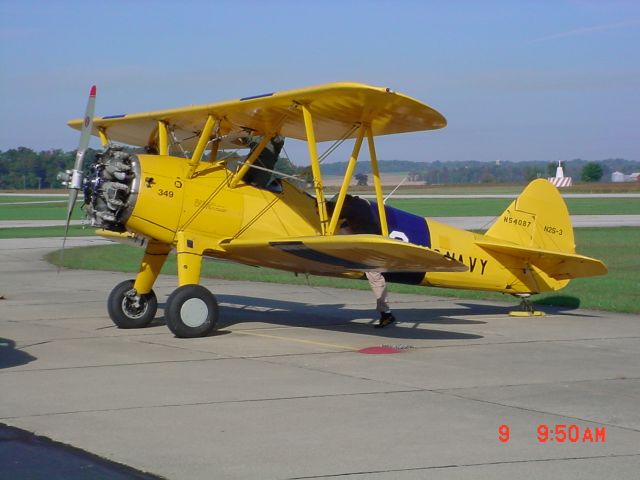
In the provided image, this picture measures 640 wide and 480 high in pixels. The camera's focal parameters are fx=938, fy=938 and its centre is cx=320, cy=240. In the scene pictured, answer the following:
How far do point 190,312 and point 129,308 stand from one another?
4.93ft

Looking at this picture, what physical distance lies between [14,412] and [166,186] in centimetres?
439

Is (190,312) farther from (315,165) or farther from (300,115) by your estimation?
(300,115)

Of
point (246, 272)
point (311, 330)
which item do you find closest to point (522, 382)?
point (311, 330)

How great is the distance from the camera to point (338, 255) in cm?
1034

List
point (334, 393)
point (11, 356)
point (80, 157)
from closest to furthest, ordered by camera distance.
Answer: point (334, 393) < point (11, 356) < point (80, 157)

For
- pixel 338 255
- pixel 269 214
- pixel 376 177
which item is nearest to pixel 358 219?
pixel 376 177

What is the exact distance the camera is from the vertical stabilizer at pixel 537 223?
43.8 feet

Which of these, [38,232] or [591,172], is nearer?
[38,232]

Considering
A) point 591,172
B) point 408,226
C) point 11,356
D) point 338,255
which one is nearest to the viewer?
point 11,356

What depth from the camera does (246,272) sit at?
19.8 meters

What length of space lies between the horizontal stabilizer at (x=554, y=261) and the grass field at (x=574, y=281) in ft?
3.55

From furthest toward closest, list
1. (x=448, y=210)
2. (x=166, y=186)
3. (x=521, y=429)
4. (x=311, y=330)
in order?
(x=448, y=210) → (x=311, y=330) → (x=166, y=186) → (x=521, y=429)

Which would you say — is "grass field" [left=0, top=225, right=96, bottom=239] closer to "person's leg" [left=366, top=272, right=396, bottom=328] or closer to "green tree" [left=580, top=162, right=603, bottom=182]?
"person's leg" [left=366, top=272, right=396, bottom=328]

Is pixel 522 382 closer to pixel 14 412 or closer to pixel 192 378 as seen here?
pixel 192 378
